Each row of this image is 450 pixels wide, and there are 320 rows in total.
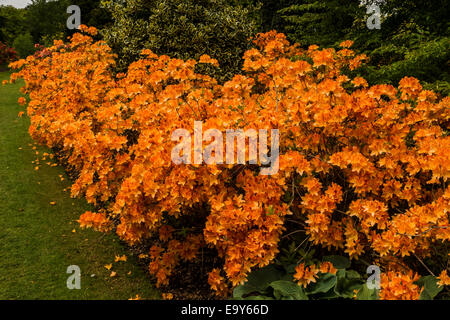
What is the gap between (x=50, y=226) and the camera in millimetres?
4664

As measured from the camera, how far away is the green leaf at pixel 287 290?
101 inches

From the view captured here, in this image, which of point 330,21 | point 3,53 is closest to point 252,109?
point 330,21

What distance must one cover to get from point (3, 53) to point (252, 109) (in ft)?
66.7

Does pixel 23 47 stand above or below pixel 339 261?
above

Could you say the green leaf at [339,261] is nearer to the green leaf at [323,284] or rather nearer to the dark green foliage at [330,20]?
the green leaf at [323,284]

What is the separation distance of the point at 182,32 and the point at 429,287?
5876 mm

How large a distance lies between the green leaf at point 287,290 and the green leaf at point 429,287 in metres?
0.83

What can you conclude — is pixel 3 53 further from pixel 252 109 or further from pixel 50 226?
pixel 252 109

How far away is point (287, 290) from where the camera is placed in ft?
8.54

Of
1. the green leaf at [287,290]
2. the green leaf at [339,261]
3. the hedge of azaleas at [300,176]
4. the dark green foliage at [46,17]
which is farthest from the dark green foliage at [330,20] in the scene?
the dark green foliage at [46,17]

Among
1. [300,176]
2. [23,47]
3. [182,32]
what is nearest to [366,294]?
[300,176]

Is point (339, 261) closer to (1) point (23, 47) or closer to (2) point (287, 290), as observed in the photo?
(2) point (287, 290)

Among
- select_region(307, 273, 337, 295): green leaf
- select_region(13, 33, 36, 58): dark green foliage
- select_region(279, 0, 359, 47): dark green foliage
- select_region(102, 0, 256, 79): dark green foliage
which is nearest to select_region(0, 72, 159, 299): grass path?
select_region(307, 273, 337, 295): green leaf

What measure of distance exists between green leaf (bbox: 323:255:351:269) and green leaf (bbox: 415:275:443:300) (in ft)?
1.73
